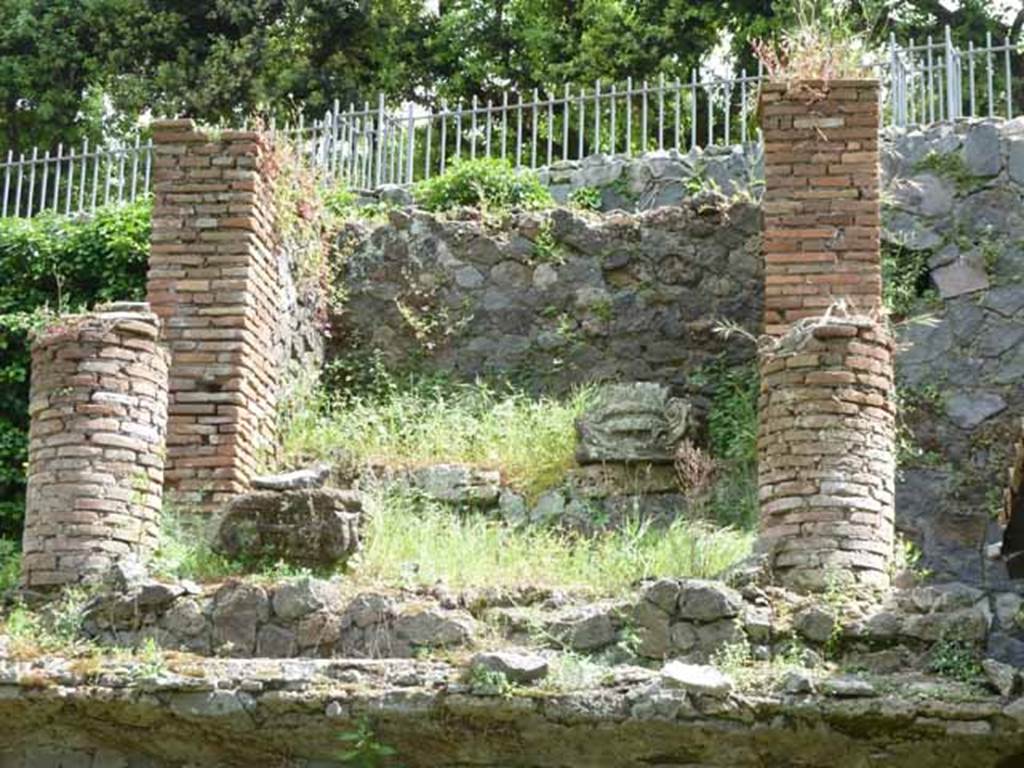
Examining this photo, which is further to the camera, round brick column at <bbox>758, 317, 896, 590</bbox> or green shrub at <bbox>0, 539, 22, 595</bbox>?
green shrub at <bbox>0, 539, 22, 595</bbox>

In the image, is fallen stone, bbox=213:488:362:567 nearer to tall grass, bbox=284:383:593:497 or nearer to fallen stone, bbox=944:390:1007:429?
tall grass, bbox=284:383:593:497

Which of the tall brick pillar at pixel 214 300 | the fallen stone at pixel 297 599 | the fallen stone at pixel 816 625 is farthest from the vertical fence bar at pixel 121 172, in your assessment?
the fallen stone at pixel 816 625

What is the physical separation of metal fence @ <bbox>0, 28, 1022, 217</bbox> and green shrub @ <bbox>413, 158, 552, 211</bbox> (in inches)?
19.6

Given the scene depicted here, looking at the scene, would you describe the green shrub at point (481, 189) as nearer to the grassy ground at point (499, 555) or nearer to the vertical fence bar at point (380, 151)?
the vertical fence bar at point (380, 151)

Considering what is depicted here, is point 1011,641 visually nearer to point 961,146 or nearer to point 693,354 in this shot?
point 693,354

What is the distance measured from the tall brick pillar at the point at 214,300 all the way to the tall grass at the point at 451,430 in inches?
15.8

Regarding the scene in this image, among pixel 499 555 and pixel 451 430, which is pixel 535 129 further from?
pixel 499 555

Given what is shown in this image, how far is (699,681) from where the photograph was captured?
397 inches

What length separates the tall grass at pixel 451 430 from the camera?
1373cm

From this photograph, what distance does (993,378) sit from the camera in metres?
14.4

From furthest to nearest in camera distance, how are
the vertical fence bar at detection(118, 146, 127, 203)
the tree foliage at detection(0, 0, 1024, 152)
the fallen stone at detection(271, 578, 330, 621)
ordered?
the tree foliage at detection(0, 0, 1024, 152) < the vertical fence bar at detection(118, 146, 127, 203) < the fallen stone at detection(271, 578, 330, 621)

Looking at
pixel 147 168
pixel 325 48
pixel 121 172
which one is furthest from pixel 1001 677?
pixel 325 48

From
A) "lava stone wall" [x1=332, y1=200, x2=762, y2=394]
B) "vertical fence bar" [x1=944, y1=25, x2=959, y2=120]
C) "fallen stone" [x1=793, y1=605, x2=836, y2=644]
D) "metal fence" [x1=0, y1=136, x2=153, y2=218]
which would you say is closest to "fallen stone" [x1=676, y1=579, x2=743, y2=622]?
"fallen stone" [x1=793, y1=605, x2=836, y2=644]

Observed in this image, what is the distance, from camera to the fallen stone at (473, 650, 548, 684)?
33.6 feet
